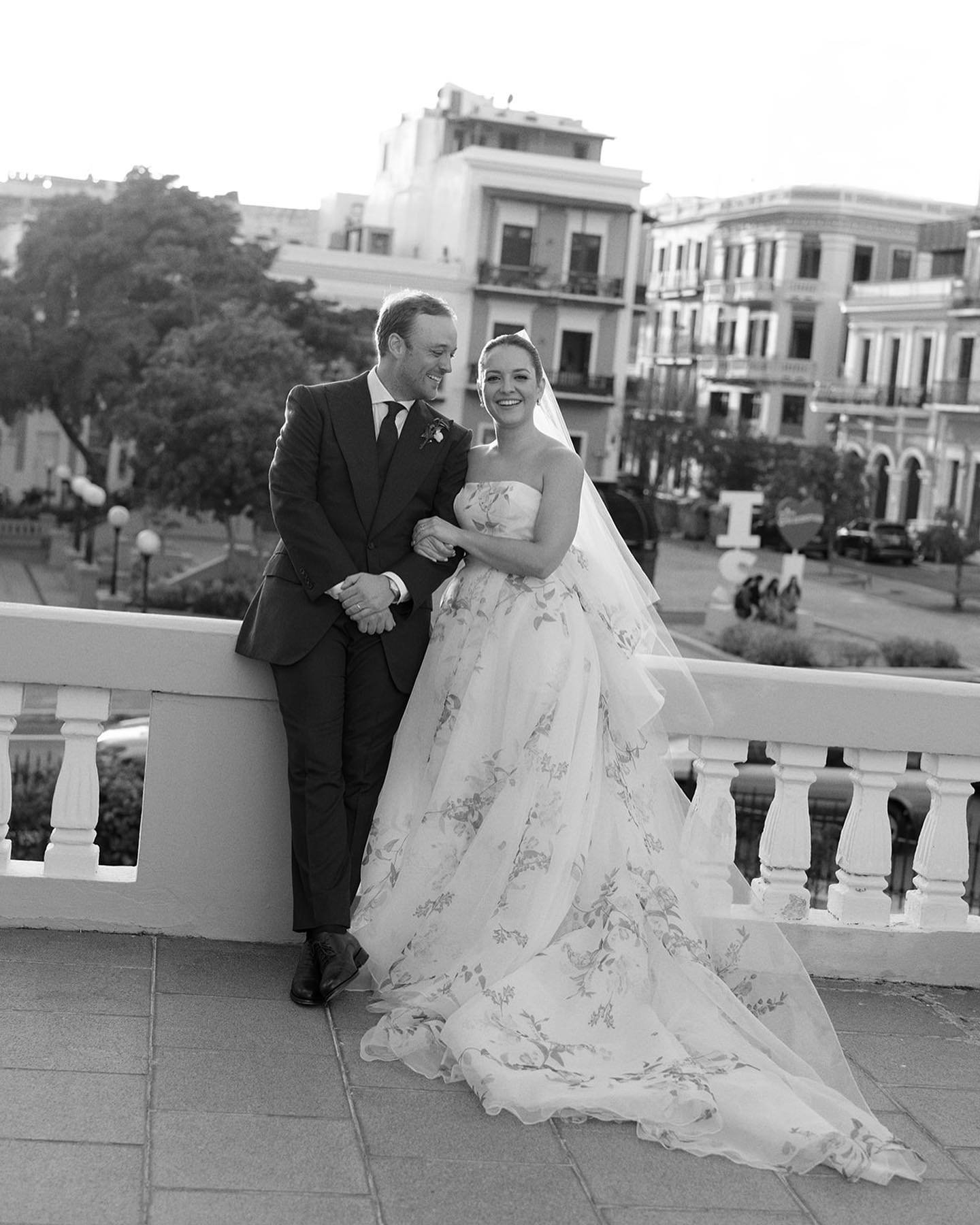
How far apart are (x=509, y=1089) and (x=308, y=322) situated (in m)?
31.8

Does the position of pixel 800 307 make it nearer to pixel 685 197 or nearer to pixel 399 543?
pixel 685 197

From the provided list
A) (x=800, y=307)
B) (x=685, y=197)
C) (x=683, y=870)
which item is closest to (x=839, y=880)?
(x=683, y=870)

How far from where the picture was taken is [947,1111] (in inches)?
141

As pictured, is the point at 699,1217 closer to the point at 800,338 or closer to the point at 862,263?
the point at 800,338

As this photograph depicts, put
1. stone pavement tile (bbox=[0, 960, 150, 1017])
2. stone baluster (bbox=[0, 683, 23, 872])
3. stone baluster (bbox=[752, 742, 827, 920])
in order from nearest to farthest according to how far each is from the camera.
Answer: stone pavement tile (bbox=[0, 960, 150, 1017])
stone baluster (bbox=[0, 683, 23, 872])
stone baluster (bbox=[752, 742, 827, 920])

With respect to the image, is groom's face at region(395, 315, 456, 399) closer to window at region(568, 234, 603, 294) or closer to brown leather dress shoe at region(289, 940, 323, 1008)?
brown leather dress shoe at region(289, 940, 323, 1008)

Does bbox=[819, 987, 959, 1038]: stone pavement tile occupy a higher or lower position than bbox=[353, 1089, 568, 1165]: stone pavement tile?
lower

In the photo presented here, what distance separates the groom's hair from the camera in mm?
4004

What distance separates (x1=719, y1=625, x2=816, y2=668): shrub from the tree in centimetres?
835

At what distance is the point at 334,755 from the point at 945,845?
1767 millimetres

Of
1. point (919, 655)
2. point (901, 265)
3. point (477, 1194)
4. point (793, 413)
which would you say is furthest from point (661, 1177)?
point (901, 265)

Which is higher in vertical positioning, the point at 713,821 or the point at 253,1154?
the point at 713,821

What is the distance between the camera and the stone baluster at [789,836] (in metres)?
4.45

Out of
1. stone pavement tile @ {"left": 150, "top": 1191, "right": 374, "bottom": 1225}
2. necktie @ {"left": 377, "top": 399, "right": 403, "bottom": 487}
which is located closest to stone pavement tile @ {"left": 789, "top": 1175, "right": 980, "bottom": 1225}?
stone pavement tile @ {"left": 150, "top": 1191, "right": 374, "bottom": 1225}
